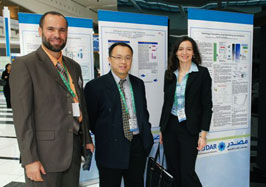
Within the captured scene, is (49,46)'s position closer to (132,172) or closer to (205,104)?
(132,172)

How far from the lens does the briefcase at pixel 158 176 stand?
1.83 metres

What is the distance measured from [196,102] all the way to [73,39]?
1630 millimetres

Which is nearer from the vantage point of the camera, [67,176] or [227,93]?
[67,176]

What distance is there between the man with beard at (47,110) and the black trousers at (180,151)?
2.92ft

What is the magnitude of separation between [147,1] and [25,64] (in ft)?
7.22

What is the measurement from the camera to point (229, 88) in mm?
2613

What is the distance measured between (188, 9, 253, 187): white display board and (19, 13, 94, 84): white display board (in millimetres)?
1293

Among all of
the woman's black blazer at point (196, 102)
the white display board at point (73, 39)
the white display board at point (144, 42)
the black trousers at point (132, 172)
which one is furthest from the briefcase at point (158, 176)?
the white display board at point (73, 39)

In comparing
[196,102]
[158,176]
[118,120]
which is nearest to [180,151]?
[158,176]

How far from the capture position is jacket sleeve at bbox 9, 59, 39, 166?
1.31 metres

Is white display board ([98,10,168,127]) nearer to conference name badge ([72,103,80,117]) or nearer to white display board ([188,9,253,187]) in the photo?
white display board ([188,9,253,187])

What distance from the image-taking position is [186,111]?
198cm

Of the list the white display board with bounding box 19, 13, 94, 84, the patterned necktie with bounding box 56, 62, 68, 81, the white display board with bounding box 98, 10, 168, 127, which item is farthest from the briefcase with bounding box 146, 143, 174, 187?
the white display board with bounding box 19, 13, 94, 84

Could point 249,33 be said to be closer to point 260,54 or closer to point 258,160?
point 260,54
